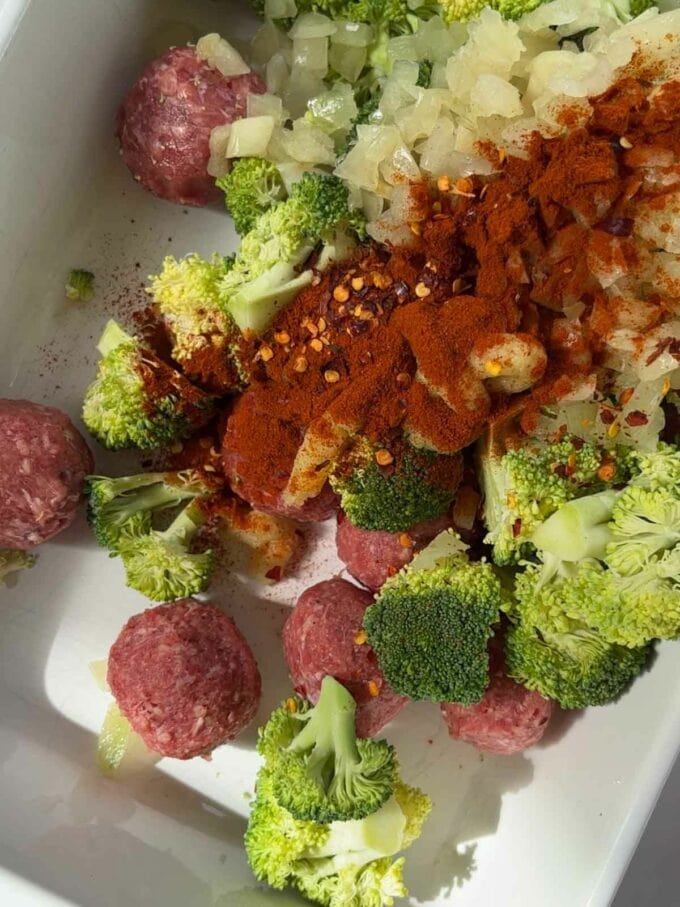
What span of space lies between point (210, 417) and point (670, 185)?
3.43 feet

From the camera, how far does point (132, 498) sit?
73.9 inches

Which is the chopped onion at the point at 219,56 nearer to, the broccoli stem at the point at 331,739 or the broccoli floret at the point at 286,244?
the broccoli floret at the point at 286,244

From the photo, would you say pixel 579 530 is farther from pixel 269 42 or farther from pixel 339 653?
pixel 269 42

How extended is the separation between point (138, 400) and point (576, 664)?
41.4 inches

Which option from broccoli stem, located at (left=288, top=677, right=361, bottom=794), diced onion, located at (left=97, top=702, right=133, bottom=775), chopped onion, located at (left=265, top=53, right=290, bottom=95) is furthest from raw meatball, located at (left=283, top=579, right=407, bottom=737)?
chopped onion, located at (left=265, top=53, right=290, bottom=95)

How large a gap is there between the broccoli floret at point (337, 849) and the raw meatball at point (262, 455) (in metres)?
0.57

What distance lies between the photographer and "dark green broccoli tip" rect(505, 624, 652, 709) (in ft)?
5.28

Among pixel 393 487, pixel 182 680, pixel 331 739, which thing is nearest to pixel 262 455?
pixel 393 487

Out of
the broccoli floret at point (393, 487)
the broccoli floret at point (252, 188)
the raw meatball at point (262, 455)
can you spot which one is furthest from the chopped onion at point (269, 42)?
the broccoli floret at point (393, 487)

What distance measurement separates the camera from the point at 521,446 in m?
1.64

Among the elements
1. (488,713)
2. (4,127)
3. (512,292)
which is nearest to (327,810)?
(488,713)

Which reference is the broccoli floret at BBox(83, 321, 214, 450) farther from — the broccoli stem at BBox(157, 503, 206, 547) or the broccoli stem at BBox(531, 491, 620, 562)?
the broccoli stem at BBox(531, 491, 620, 562)

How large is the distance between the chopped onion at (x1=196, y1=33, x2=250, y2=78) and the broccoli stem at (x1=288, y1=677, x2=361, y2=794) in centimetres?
131

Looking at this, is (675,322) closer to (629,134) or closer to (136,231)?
(629,134)
